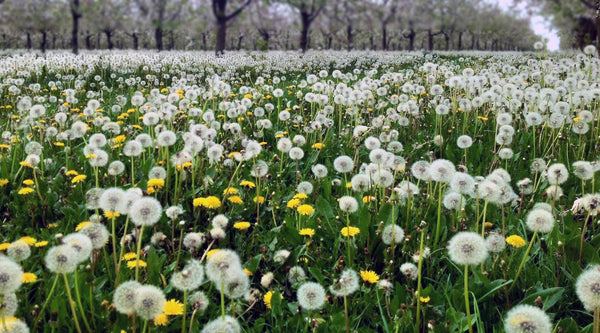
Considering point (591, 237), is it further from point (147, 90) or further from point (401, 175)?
point (147, 90)

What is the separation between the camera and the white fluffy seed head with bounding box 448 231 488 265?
4.66 ft

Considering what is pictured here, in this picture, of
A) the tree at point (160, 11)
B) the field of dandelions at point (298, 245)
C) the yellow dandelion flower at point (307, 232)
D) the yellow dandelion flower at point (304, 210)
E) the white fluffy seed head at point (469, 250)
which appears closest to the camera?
the white fluffy seed head at point (469, 250)

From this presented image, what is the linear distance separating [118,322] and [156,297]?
442 mm

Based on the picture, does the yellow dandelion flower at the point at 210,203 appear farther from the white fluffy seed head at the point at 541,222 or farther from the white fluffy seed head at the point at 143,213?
the white fluffy seed head at the point at 541,222

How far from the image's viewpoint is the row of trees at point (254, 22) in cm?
3388

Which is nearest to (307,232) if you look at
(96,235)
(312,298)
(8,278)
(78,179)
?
(312,298)

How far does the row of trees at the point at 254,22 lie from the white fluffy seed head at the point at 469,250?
2368cm

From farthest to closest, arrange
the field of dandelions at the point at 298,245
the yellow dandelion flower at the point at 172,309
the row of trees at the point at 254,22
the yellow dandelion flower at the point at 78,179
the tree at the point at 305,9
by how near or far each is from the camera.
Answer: the row of trees at the point at 254,22, the tree at the point at 305,9, the yellow dandelion flower at the point at 78,179, the yellow dandelion flower at the point at 172,309, the field of dandelions at the point at 298,245

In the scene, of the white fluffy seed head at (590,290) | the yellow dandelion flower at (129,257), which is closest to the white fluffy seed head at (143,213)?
the yellow dandelion flower at (129,257)

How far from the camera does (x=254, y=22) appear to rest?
212ft

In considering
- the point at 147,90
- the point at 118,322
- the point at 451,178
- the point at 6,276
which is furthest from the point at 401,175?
the point at 147,90

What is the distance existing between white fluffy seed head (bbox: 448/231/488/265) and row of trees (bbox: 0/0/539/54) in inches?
932

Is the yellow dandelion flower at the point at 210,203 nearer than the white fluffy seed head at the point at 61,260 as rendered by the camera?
No

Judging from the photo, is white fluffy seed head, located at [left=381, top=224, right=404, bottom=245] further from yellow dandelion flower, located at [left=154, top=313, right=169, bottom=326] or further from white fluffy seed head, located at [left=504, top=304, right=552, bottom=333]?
yellow dandelion flower, located at [left=154, top=313, right=169, bottom=326]
